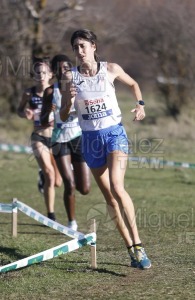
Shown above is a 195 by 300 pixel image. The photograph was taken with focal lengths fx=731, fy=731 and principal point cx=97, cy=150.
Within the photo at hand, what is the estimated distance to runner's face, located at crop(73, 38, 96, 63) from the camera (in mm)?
6355

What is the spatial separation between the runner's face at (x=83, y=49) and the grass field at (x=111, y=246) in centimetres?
184

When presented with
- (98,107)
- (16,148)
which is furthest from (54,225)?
(16,148)

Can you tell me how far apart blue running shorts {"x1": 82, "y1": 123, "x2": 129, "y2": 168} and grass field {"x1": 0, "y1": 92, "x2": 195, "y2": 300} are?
95cm

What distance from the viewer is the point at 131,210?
6277 millimetres

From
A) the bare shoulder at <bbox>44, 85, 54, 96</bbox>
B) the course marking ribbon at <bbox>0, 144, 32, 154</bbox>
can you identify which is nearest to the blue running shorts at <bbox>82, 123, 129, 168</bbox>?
the bare shoulder at <bbox>44, 85, 54, 96</bbox>

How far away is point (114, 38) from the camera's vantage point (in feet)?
70.3

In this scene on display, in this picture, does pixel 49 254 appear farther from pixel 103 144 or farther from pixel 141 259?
pixel 103 144

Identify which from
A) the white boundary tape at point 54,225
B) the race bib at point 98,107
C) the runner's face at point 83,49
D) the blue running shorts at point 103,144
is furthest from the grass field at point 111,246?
the runner's face at point 83,49

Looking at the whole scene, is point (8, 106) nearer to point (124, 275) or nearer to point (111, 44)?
point (111, 44)

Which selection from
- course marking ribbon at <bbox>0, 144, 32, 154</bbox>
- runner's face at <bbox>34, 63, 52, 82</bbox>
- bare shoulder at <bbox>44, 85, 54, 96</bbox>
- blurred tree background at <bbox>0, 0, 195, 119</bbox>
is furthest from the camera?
blurred tree background at <bbox>0, 0, 195, 119</bbox>

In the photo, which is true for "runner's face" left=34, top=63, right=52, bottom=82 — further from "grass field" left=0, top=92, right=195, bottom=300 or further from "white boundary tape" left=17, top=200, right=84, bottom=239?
"white boundary tape" left=17, top=200, right=84, bottom=239

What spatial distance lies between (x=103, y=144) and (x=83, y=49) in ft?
2.77

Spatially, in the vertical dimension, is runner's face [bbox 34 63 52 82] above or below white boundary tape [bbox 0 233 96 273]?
above

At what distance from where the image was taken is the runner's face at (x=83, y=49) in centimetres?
636
